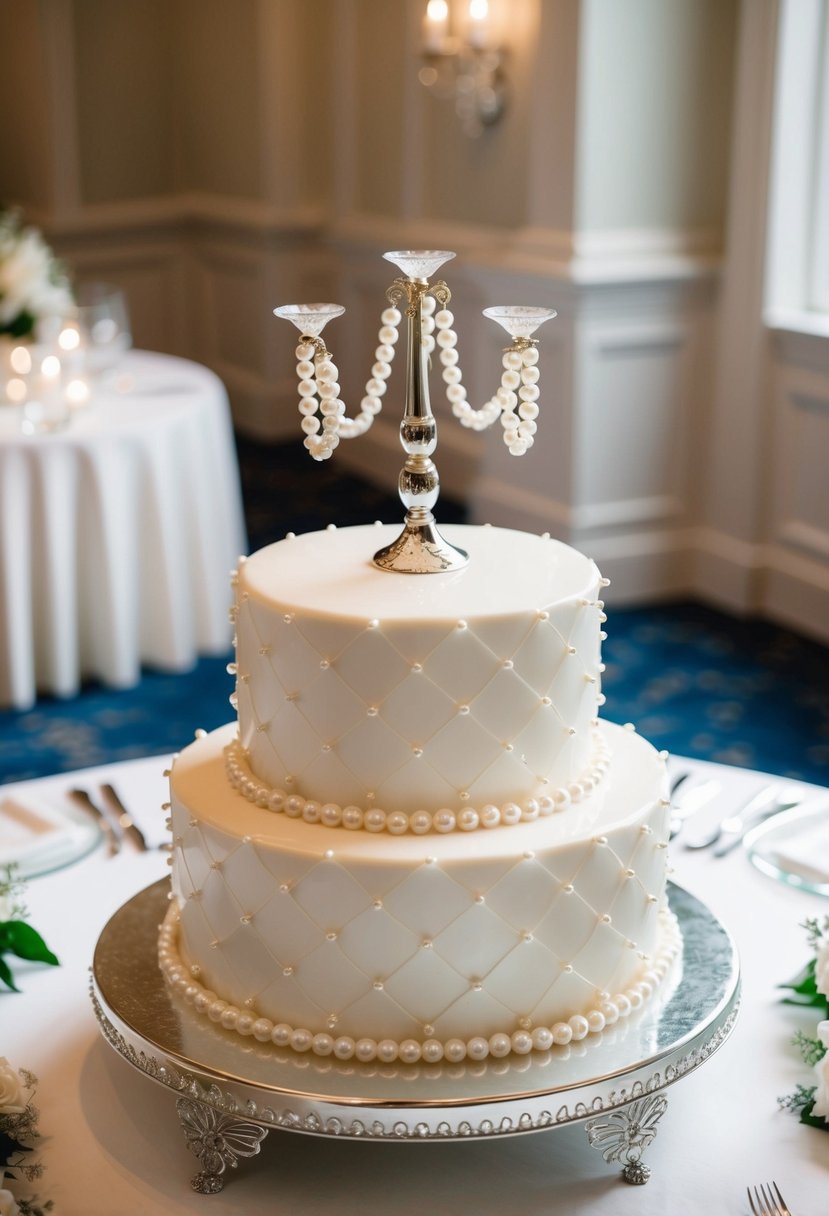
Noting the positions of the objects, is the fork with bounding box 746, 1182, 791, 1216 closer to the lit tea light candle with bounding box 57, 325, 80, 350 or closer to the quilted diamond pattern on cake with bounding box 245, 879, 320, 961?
the quilted diamond pattern on cake with bounding box 245, 879, 320, 961

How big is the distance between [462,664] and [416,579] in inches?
6.4

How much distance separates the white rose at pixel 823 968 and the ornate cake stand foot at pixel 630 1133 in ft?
1.00

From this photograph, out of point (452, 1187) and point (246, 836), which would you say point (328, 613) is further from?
point (452, 1187)

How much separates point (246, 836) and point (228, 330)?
7144mm

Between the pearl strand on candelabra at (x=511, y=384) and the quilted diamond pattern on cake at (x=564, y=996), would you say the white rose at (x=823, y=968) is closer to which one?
the quilted diamond pattern on cake at (x=564, y=996)

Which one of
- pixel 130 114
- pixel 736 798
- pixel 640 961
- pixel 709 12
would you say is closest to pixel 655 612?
pixel 709 12

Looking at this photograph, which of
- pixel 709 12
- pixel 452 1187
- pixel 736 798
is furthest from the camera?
pixel 709 12

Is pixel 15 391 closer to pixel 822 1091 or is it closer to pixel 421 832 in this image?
pixel 421 832

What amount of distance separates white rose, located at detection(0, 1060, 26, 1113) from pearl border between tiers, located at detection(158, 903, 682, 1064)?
0.75 feet

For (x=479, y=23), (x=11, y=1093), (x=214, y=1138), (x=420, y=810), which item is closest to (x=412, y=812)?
(x=420, y=810)

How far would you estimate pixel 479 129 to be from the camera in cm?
614

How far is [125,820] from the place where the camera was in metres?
2.47

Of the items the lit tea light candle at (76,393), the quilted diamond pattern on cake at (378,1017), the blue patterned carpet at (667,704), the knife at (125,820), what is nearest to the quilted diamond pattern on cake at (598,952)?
the quilted diamond pattern on cake at (378,1017)

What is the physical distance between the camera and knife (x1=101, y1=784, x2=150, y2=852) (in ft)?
7.91
